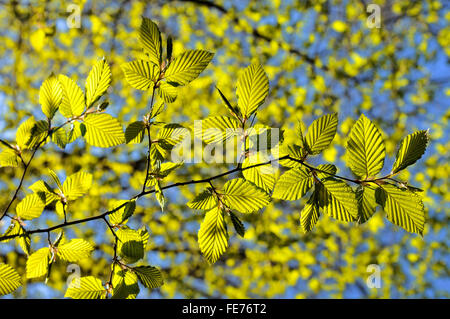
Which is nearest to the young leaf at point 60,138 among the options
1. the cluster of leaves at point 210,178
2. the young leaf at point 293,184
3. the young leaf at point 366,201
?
the cluster of leaves at point 210,178

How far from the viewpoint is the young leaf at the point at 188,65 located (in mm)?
473

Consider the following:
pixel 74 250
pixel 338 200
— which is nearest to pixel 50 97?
pixel 74 250

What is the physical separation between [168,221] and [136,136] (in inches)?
115

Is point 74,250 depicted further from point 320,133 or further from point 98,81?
point 320,133

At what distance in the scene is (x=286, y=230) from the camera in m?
3.57

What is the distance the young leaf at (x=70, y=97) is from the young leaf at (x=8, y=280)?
261 mm

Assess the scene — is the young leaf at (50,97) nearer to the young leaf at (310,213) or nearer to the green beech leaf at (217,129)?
Result: the green beech leaf at (217,129)

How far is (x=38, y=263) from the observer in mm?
569

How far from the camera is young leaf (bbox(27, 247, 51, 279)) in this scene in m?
0.56

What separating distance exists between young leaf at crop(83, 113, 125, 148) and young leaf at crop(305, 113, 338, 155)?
0.97 ft

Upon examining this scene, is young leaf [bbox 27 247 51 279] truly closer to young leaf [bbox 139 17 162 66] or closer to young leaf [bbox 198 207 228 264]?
young leaf [bbox 198 207 228 264]
